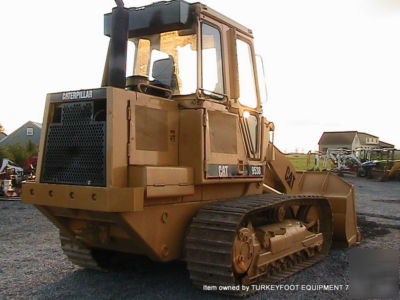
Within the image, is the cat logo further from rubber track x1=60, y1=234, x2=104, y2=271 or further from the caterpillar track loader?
rubber track x1=60, y1=234, x2=104, y2=271

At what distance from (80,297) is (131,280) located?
81cm

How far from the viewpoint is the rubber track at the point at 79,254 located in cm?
620

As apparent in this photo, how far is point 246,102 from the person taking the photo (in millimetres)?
6574

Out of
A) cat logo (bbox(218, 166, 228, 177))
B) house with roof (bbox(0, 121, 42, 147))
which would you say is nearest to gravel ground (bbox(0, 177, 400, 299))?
cat logo (bbox(218, 166, 228, 177))

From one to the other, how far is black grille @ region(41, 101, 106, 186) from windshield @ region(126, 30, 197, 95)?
108 centimetres

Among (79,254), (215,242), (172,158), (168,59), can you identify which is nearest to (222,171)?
(172,158)

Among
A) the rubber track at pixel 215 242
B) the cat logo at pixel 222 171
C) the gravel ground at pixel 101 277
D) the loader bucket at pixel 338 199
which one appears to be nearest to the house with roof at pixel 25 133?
the gravel ground at pixel 101 277

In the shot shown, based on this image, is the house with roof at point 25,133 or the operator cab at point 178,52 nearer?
the operator cab at point 178,52

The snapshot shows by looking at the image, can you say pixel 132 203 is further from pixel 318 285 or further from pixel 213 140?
pixel 318 285

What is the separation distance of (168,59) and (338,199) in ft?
13.3

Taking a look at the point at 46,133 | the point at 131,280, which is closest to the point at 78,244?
the point at 131,280

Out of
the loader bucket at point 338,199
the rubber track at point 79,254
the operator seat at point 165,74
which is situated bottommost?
the rubber track at point 79,254

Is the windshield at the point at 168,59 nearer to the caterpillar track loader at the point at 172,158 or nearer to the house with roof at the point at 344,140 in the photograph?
the caterpillar track loader at the point at 172,158

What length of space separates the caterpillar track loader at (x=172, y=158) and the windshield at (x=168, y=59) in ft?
0.05
